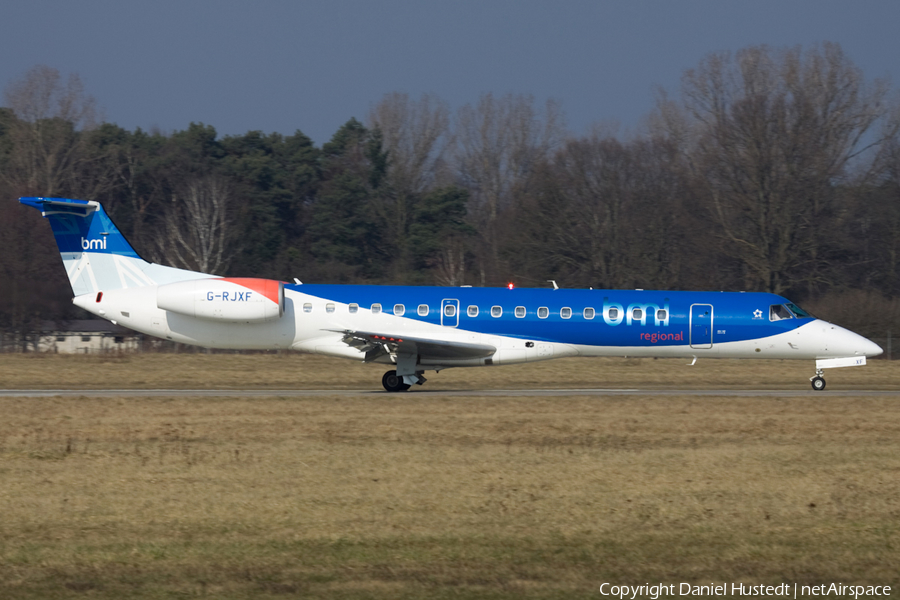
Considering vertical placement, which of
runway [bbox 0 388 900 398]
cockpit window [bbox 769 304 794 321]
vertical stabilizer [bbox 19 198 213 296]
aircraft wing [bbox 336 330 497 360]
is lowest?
runway [bbox 0 388 900 398]

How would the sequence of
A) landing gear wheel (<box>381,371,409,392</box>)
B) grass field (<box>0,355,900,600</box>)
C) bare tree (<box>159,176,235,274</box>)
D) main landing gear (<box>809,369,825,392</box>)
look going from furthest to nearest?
1. bare tree (<box>159,176,235,274</box>)
2. main landing gear (<box>809,369,825,392</box>)
3. landing gear wheel (<box>381,371,409,392</box>)
4. grass field (<box>0,355,900,600</box>)

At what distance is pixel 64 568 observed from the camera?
7746 millimetres

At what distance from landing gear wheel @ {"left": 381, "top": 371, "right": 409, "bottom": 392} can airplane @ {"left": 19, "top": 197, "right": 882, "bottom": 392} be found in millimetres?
29

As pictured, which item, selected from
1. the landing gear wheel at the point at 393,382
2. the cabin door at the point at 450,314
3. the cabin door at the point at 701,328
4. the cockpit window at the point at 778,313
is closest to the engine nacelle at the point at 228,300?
the landing gear wheel at the point at 393,382

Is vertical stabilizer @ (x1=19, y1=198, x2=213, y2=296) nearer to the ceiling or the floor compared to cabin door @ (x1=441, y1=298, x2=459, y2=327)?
nearer to the ceiling

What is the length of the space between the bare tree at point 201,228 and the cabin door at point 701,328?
30.2 meters

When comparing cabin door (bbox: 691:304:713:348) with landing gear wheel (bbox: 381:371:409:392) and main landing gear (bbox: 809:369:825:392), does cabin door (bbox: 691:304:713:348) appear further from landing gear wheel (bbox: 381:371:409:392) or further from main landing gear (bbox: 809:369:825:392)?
landing gear wheel (bbox: 381:371:409:392)

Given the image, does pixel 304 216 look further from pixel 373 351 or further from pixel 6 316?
pixel 373 351

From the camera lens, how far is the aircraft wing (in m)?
22.2

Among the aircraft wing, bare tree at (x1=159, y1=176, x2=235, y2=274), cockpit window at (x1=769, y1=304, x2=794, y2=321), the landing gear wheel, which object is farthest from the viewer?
bare tree at (x1=159, y1=176, x2=235, y2=274)

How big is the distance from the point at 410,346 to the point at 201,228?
3216 cm

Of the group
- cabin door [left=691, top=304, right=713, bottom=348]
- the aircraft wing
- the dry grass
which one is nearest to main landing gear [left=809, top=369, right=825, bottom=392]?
the dry grass

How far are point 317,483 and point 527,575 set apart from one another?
418 centimetres

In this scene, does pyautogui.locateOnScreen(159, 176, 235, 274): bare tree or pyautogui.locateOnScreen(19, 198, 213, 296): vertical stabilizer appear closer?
pyautogui.locateOnScreen(19, 198, 213, 296): vertical stabilizer
